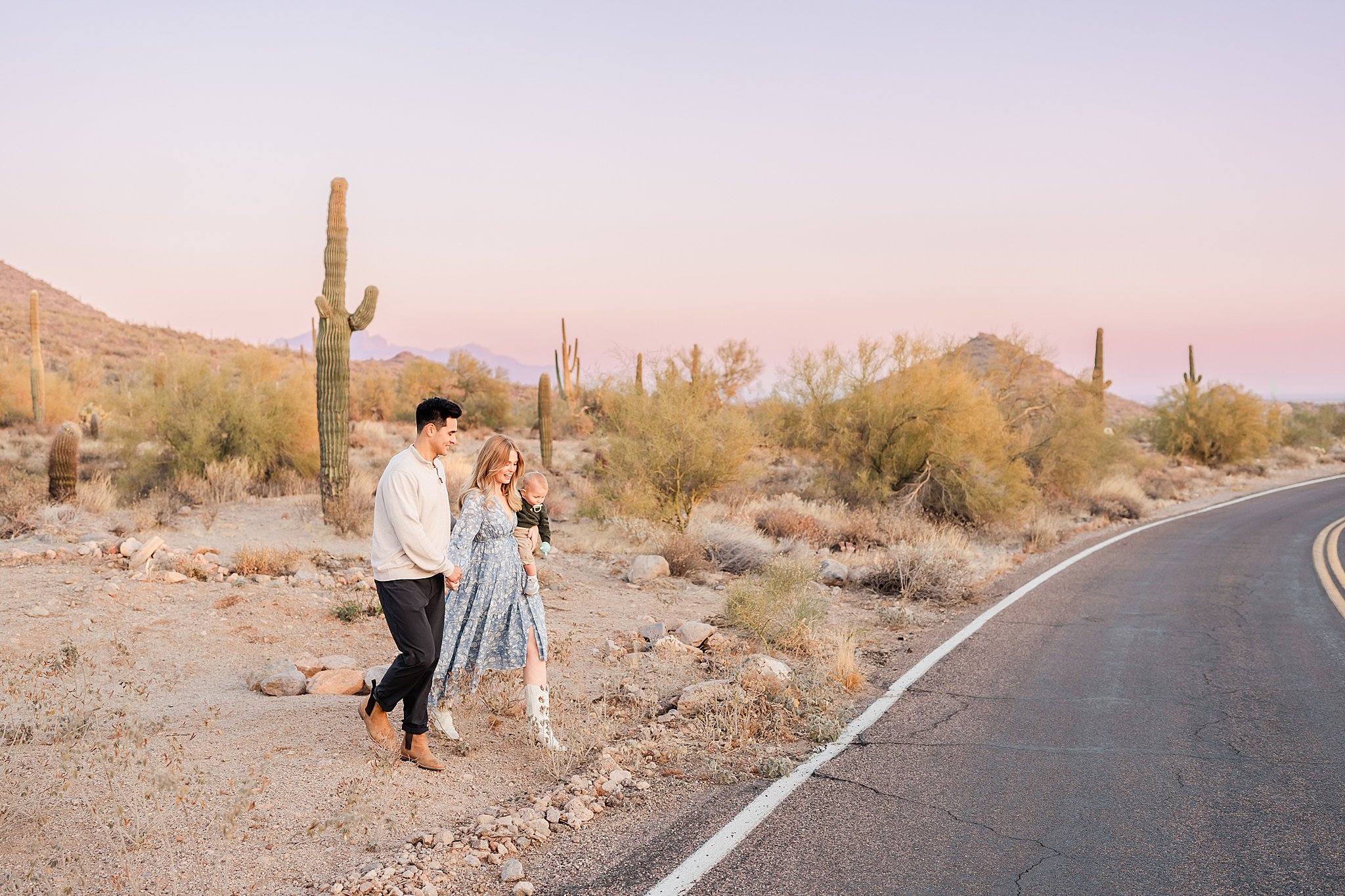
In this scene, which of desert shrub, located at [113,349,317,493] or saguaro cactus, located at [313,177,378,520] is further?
desert shrub, located at [113,349,317,493]

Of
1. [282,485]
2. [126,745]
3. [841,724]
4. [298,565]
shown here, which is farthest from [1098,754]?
[282,485]

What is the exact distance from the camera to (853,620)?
9.60 m

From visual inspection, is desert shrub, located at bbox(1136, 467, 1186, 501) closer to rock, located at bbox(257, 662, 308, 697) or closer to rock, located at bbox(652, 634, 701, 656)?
rock, located at bbox(652, 634, 701, 656)

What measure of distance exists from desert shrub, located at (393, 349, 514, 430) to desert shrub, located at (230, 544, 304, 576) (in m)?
25.0

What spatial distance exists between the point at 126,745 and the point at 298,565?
586cm

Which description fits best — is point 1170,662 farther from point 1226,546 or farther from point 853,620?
point 1226,546

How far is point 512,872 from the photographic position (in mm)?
3992

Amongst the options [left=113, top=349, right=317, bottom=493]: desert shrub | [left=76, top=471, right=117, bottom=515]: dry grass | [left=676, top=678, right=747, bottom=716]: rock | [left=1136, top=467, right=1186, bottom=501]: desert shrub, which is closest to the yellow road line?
[left=1136, top=467, right=1186, bottom=501]: desert shrub

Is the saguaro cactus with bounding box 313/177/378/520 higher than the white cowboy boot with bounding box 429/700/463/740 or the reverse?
higher

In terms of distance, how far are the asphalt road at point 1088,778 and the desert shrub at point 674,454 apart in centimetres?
696

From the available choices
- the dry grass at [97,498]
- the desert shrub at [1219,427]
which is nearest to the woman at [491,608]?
the dry grass at [97,498]

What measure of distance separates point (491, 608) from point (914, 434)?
43.8 ft

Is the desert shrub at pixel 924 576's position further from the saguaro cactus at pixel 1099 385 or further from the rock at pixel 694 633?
the saguaro cactus at pixel 1099 385

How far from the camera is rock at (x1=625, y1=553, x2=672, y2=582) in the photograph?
1137 centimetres
